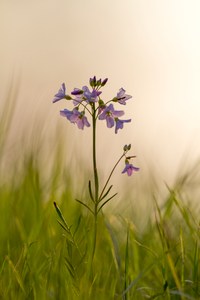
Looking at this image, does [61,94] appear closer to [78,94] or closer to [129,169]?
[78,94]

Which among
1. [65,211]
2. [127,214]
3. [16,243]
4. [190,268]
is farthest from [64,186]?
[190,268]

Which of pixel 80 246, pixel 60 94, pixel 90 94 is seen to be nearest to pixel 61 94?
pixel 60 94

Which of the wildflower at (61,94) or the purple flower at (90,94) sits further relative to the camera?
the wildflower at (61,94)

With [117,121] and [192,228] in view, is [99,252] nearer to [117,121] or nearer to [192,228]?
[192,228]

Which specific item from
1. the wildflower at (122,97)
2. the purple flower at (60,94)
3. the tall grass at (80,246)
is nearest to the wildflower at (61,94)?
the purple flower at (60,94)

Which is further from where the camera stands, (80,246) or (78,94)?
(80,246)

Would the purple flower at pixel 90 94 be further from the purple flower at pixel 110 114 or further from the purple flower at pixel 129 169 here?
the purple flower at pixel 129 169
